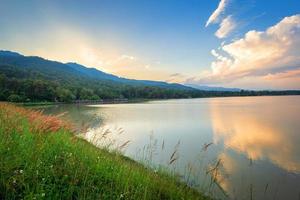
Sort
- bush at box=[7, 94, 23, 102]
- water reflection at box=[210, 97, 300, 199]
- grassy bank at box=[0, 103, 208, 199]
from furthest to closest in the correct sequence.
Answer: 1. bush at box=[7, 94, 23, 102]
2. water reflection at box=[210, 97, 300, 199]
3. grassy bank at box=[0, 103, 208, 199]

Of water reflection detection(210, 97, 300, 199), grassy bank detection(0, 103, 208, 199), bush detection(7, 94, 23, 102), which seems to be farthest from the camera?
bush detection(7, 94, 23, 102)

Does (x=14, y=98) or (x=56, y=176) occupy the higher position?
(x=56, y=176)

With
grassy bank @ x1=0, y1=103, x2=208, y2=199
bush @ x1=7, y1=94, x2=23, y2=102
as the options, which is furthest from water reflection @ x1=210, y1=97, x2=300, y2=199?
bush @ x1=7, y1=94, x2=23, y2=102

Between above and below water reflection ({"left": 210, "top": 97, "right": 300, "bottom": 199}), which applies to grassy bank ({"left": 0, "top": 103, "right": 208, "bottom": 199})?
above

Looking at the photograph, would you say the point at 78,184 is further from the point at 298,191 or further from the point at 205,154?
the point at 205,154

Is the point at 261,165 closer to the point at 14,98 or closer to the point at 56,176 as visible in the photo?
the point at 56,176

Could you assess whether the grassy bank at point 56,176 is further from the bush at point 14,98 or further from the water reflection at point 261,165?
the bush at point 14,98

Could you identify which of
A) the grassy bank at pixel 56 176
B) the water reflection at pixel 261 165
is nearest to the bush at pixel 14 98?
the water reflection at pixel 261 165

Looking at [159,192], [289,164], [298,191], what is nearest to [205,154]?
[289,164]

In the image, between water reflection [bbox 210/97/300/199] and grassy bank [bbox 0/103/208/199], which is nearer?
grassy bank [bbox 0/103/208/199]

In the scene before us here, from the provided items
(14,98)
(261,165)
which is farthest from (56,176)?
→ (14,98)

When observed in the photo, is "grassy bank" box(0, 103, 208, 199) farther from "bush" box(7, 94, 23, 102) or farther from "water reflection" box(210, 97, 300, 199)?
"bush" box(7, 94, 23, 102)

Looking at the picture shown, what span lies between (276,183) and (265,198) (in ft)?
7.05

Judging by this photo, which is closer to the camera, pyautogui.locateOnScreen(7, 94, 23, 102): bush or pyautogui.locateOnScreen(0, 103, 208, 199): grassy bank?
pyautogui.locateOnScreen(0, 103, 208, 199): grassy bank
